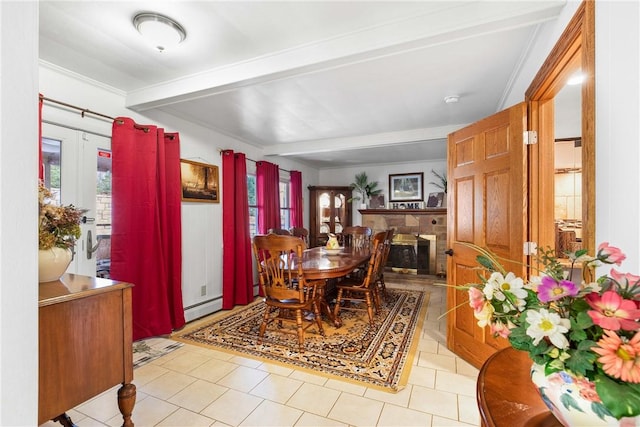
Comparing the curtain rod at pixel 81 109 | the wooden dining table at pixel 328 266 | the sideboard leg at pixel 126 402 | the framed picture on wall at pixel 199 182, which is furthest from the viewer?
the framed picture on wall at pixel 199 182

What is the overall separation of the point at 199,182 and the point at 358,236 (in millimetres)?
2476

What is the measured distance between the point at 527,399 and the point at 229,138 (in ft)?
13.7

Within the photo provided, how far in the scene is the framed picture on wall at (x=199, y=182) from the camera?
345cm

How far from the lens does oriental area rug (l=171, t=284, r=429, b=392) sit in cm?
226

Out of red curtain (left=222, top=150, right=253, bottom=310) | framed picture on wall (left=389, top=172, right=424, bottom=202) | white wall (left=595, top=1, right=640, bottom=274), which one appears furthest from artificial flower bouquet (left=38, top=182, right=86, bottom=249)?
framed picture on wall (left=389, top=172, right=424, bottom=202)

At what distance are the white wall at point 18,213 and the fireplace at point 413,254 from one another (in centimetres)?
565

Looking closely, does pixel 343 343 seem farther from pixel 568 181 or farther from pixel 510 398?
pixel 568 181

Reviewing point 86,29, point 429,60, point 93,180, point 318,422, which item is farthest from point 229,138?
point 318,422

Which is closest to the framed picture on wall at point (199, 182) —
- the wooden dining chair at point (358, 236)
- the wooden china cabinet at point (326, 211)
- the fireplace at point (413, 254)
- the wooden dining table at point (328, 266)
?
the wooden dining table at point (328, 266)

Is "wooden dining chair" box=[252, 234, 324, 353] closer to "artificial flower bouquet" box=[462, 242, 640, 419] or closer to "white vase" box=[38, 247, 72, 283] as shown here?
"white vase" box=[38, 247, 72, 283]

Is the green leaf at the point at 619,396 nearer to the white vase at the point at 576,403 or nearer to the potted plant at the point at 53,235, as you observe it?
the white vase at the point at 576,403

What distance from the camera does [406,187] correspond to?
636cm

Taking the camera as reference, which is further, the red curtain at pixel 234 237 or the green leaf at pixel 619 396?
the red curtain at pixel 234 237

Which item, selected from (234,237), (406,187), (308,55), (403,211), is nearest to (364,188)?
(406,187)
